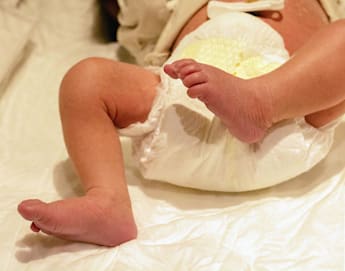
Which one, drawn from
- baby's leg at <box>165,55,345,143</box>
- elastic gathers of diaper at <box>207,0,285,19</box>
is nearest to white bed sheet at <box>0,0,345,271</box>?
baby's leg at <box>165,55,345,143</box>

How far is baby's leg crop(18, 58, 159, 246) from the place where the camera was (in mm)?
826

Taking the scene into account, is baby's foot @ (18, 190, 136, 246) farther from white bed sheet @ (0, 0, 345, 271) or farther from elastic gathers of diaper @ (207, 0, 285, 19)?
elastic gathers of diaper @ (207, 0, 285, 19)

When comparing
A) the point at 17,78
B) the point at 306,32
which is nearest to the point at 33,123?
the point at 17,78

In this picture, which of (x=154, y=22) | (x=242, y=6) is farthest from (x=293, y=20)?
(x=154, y=22)

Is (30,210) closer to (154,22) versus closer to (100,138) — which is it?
(100,138)

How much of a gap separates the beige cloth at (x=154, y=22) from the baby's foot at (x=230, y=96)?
1.14ft

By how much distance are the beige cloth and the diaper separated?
9.1 inches

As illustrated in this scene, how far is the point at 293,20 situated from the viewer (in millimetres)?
1070

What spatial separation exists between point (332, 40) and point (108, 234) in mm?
382

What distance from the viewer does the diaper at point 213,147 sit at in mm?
883

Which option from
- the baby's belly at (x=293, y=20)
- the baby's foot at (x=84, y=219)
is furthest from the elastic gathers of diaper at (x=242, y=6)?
the baby's foot at (x=84, y=219)

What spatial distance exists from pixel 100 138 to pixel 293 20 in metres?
0.39

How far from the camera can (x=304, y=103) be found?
2.78 feet

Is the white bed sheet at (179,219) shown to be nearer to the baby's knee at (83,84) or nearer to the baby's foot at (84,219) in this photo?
the baby's foot at (84,219)
